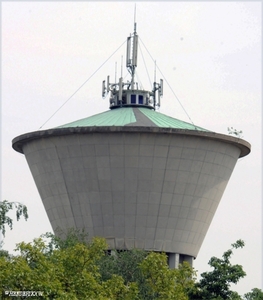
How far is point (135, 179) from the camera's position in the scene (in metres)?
63.7

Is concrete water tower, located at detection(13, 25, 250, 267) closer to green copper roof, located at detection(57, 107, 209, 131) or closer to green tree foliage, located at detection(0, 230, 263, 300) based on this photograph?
green copper roof, located at detection(57, 107, 209, 131)

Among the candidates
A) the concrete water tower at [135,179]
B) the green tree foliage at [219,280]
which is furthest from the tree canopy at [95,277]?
the concrete water tower at [135,179]

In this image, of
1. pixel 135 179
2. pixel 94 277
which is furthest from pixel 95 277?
pixel 135 179

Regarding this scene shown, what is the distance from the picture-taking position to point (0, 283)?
138 ft

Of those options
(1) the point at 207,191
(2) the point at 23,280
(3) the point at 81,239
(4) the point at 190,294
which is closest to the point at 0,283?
(2) the point at 23,280

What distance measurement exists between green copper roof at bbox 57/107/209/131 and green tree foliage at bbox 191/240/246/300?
15.1 metres

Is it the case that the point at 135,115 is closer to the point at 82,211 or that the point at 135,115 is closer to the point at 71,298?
the point at 82,211

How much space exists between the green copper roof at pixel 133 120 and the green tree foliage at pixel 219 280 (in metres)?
15.1

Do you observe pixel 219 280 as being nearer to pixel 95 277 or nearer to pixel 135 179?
pixel 95 277

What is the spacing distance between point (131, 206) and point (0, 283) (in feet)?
72.4

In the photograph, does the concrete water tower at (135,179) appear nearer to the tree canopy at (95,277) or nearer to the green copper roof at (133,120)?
the green copper roof at (133,120)

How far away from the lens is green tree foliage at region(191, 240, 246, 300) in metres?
49.9

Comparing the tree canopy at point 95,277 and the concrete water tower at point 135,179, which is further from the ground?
the concrete water tower at point 135,179

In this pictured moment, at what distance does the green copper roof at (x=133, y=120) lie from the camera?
64938mm
